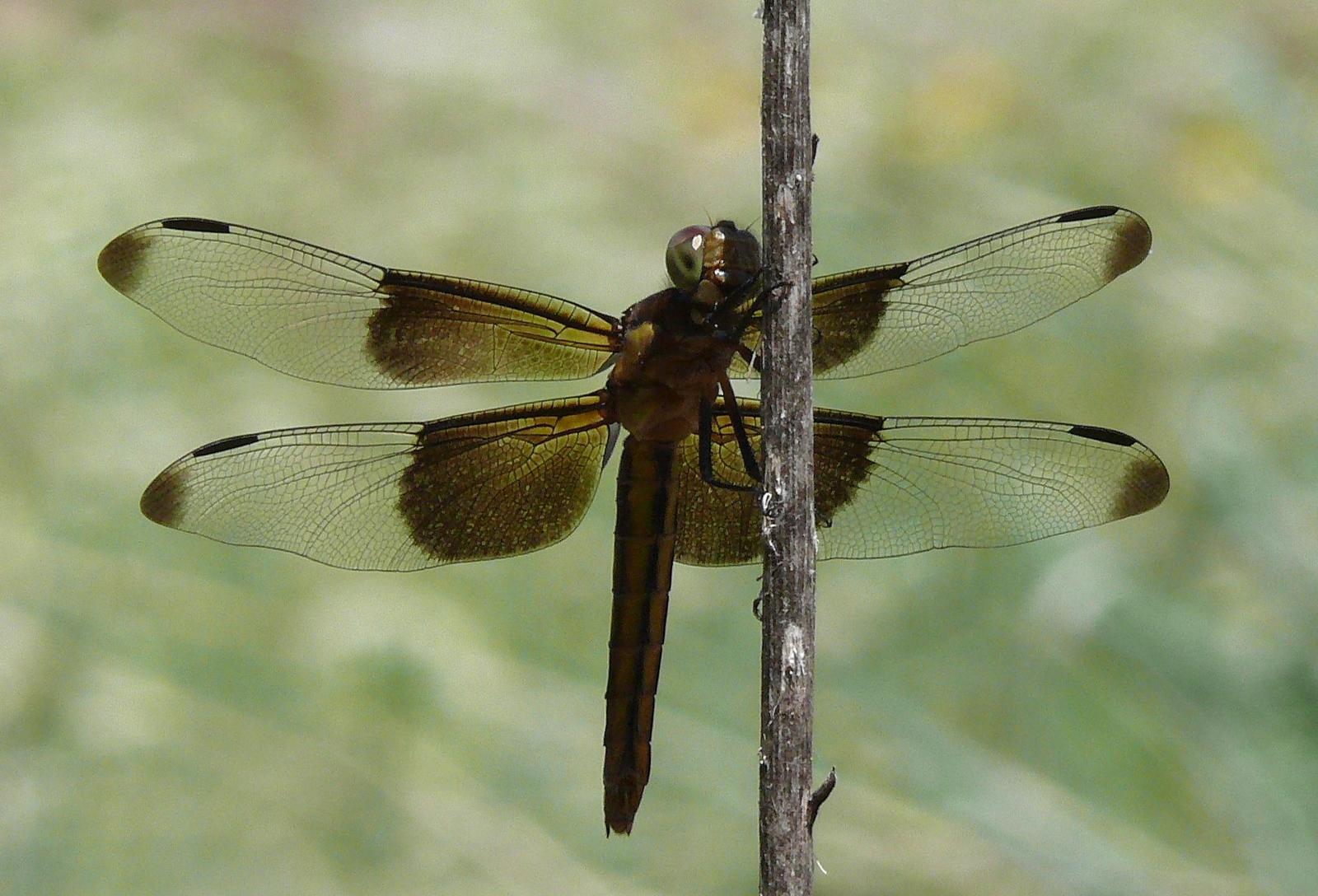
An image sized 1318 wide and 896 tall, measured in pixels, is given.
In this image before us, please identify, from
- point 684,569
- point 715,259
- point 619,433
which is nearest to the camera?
point 715,259

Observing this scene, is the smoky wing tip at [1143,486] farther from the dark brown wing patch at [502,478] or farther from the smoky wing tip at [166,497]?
the smoky wing tip at [166,497]

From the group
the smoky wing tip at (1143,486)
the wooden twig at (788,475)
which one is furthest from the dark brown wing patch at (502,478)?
the smoky wing tip at (1143,486)

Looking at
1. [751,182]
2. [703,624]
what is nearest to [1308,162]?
[751,182]

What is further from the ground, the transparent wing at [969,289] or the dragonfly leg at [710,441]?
the transparent wing at [969,289]

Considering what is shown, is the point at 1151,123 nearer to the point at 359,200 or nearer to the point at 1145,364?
the point at 1145,364

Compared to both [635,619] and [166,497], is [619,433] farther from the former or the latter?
[166,497]

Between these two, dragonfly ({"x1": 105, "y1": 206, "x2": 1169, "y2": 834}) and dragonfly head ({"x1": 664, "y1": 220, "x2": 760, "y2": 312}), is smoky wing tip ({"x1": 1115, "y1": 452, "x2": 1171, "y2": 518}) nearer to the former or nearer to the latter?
dragonfly ({"x1": 105, "y1": 206, "x2": 1169, "y2": 834})

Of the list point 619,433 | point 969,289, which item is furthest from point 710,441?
point 969,289
